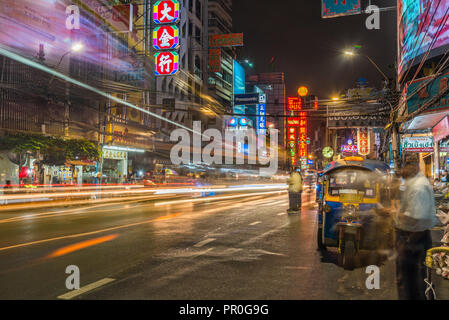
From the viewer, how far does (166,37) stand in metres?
30.1

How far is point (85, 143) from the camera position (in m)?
25.8

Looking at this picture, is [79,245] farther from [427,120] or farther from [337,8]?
[427,120]

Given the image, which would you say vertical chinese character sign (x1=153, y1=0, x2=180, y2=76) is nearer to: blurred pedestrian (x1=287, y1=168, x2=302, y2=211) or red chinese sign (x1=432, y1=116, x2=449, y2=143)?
blurred pedestrian (x1=287, y1=168, x2=302, y2=211)

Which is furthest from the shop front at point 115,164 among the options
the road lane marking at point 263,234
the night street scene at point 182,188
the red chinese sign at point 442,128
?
the red chinese sign at point 442,128

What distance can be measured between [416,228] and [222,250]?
418 centimetres

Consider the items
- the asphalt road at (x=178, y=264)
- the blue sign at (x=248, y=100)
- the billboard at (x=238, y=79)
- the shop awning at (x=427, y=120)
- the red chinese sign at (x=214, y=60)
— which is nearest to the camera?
the asphalt road at (x=178, y=264)

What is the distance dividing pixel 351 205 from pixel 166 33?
2650cm

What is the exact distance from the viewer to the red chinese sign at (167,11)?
98.9 ft

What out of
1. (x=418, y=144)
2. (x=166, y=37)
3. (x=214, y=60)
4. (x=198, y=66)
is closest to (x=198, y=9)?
(x=214, y=60)

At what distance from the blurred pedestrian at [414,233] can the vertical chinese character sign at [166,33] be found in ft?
91.3

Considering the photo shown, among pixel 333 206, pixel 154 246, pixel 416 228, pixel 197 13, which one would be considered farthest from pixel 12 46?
pixel 197 13

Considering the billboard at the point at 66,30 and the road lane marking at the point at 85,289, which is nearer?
the road lane marking at the point at 85,289

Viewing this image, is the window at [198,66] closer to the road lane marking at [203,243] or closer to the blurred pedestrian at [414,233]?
the road lane marking at [203,243]
